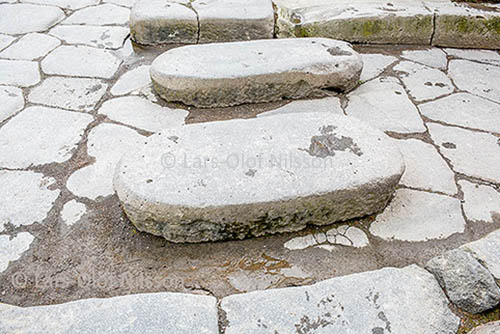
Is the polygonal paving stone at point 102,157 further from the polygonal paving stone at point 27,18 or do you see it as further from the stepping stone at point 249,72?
the polygonal paving stone at point 27,18

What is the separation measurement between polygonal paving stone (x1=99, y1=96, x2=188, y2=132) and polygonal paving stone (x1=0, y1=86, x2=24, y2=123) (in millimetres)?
514

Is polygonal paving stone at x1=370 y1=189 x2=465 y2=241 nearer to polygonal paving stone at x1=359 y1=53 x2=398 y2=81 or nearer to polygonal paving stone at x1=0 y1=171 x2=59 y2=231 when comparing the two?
polygonal paving stone at x1=359 y1=53 x2=398 y2=81

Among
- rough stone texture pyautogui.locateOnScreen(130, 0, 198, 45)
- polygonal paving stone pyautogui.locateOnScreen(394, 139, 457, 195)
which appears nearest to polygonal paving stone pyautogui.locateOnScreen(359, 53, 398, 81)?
polygonal paving stone pyautogui.locateOnScreen(394, 139, 457, 195)

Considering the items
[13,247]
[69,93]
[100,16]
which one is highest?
[100,16]

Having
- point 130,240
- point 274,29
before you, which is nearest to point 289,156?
point 130,240

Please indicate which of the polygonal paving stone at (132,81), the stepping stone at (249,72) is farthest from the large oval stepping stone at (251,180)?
the polygonal paving stone at (132,81)

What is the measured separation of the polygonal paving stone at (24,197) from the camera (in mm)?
1673

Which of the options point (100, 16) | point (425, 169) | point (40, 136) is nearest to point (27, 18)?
point (100, 16)

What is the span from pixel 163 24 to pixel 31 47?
1.07m

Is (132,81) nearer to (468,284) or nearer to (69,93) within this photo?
(69,93)

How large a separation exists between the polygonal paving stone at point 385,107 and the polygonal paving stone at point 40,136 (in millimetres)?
1644

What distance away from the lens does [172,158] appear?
1.62 m

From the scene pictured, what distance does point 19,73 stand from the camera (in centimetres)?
262

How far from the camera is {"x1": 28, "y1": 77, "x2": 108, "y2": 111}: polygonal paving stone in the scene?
7.74 feet
